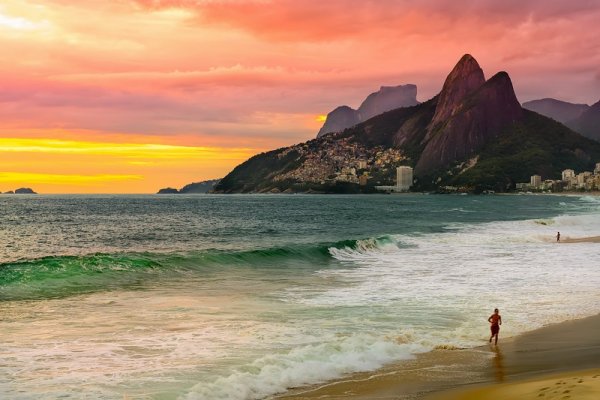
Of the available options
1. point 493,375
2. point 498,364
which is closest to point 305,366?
point 493,375

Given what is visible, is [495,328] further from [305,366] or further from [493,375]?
[305,366]

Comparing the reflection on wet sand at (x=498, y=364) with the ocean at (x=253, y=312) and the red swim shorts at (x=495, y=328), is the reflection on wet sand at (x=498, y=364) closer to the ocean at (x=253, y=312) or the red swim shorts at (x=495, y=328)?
the red swim shorts at (x=495, y=328)

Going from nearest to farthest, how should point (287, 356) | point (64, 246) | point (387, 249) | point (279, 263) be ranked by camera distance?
point (287, 356) → point (279, 263) → point (387, 249) → point (64, 246)

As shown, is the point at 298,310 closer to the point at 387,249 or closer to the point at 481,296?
the point at 481,296

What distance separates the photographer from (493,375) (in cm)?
1653

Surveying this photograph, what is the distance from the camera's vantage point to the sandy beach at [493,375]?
1429 cm

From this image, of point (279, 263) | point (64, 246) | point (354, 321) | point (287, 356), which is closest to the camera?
point (287, 356)

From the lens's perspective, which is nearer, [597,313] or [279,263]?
[597,313]

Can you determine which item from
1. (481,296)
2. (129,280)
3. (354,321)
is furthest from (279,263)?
(354,321)

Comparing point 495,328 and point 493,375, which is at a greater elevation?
point 495,328

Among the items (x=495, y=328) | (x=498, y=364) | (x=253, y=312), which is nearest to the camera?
(x=498, y=364)

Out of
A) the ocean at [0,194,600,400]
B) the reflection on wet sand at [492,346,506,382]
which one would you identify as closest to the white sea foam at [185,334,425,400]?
the ocean at [0,194,600,400]

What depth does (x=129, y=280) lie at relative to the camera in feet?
122

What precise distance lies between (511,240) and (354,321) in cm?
4567
